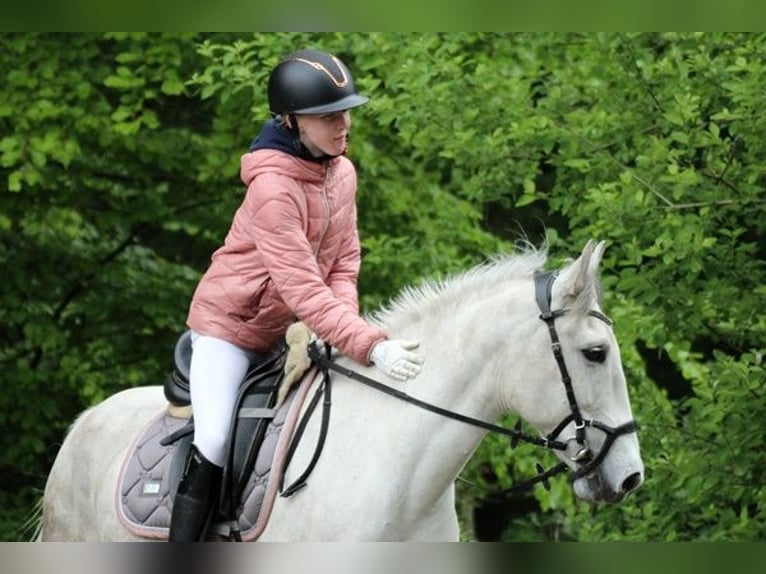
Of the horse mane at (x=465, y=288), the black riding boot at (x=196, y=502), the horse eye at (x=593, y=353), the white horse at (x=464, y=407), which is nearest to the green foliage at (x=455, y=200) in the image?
the horse mane at (x=465, y=288)

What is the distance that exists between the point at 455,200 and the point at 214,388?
7181mm

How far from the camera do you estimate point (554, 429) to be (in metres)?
4.52

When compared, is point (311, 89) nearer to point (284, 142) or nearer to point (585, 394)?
point (284, 142)

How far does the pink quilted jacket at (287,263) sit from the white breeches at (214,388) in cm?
5

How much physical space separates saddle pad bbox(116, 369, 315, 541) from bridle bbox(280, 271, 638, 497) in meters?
0.05

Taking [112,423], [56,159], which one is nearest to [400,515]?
[112,423]

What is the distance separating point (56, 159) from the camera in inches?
430

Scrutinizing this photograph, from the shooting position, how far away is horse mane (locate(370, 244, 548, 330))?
4797 mm

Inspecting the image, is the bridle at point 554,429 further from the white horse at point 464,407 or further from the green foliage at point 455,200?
the green foliage at point 455,200

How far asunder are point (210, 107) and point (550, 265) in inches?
193

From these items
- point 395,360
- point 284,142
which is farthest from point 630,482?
point 284,142

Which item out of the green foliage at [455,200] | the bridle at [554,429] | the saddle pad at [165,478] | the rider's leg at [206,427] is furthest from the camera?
the green foliage at [455,200]

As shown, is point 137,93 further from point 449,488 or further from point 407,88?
point 449,488

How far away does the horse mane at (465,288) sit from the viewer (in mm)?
4797
